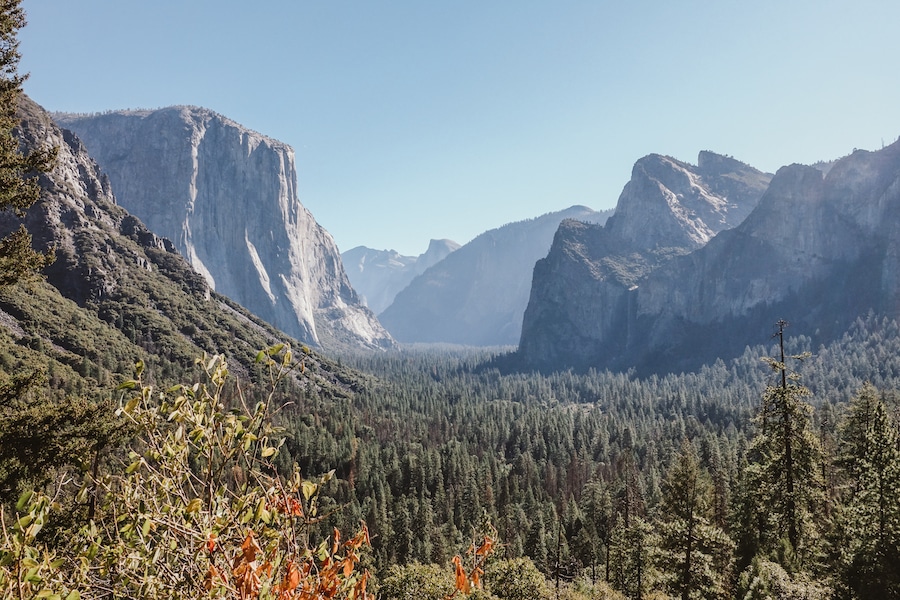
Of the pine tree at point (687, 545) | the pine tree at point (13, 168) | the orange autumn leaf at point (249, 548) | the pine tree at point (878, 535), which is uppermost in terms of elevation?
the pine tree at point (13, 168)

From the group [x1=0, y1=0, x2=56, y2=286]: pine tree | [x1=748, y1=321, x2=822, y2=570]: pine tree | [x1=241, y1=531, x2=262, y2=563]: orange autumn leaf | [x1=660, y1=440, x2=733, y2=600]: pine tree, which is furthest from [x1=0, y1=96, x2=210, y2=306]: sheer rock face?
[x1=241, y1=531, x2=262, y2=563]: orange autumn leaf

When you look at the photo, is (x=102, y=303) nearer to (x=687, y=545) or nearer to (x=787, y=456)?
(x=687, y=545)

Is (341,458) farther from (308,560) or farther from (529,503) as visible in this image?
(308,560)

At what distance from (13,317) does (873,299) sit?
922 feet

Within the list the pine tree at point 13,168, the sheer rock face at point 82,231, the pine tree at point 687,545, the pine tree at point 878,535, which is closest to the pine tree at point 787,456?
the pine tree at point 878,535

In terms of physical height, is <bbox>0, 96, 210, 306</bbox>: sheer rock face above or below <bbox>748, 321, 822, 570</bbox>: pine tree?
above

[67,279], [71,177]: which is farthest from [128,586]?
[71,177]

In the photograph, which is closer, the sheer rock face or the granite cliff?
the granite cliff

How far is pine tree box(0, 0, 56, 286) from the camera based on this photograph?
33.5 feet

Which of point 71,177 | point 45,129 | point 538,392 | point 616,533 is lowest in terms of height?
point 538,392

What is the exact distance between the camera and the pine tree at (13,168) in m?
10.2

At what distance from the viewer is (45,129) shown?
146m

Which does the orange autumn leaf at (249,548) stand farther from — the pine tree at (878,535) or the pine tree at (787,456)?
the pine tree at (787,456)

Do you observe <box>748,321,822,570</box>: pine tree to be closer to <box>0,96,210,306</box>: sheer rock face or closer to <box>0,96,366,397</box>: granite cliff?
<box>0,96,366,397</box>: granite cliff
